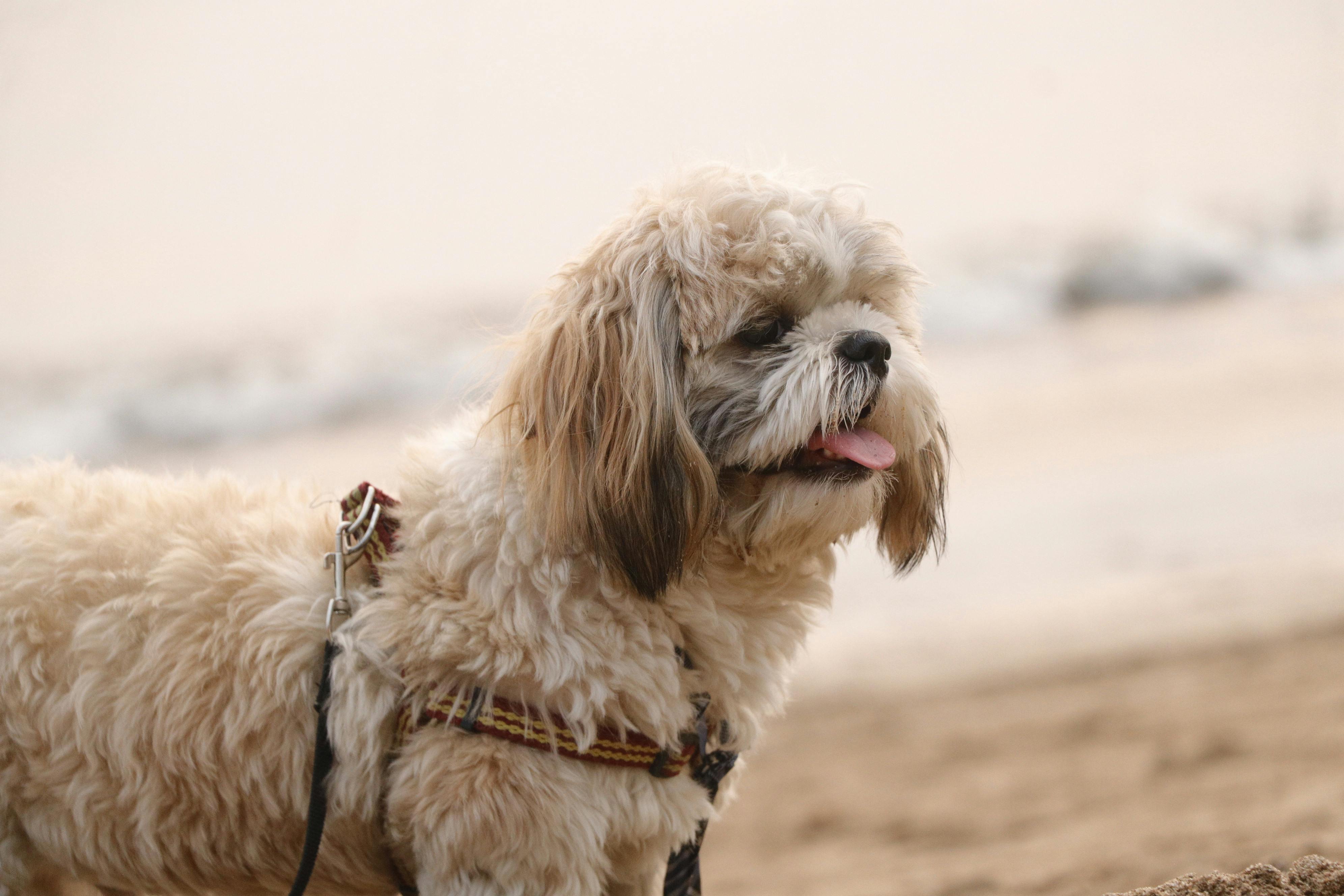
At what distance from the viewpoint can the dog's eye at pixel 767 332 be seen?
2320 mm

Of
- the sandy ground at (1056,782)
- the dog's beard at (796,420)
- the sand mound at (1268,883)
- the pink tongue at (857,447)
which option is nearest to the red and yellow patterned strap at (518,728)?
the dog's beard at (796,420)

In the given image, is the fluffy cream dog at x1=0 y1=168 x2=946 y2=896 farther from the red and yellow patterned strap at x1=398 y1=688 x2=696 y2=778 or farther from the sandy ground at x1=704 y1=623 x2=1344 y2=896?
the sandy ground at x1=704 y1=623 x2=1344 y2=896

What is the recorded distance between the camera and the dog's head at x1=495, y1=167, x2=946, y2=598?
2244mm

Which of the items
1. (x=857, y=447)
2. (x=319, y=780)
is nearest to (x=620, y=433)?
(x=857, y=447)

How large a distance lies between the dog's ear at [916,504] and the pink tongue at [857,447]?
0.63 feet

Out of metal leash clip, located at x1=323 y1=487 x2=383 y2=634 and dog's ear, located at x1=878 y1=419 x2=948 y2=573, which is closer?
metal leash clip, located at x1=323 y1=487 x2=383 y2=634

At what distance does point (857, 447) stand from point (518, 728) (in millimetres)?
930

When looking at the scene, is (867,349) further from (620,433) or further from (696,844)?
(696,844)

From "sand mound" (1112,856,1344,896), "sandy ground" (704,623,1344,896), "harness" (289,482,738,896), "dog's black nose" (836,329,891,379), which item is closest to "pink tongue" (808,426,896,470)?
"dog's black nose" (836,329,891,379)

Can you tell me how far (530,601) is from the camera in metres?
2.30

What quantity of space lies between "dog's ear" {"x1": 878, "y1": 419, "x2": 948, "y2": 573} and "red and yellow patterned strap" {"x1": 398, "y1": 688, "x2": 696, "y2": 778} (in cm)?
81

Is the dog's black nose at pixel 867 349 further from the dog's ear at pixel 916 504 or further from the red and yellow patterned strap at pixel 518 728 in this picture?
the red and yellow patterned strap at pixel 518 728

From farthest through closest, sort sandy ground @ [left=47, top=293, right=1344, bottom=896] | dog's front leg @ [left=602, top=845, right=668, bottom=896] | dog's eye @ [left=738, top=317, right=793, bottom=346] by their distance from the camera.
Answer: sandy ground @ [left=47, top=293, right=1344, bottom=896]
dog's front leg @ [left=602, top=845, right=668, bottom=896]
dog's eye @ [left=738, top=317, right=793, bottom=346]

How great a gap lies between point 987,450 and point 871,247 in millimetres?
7214
